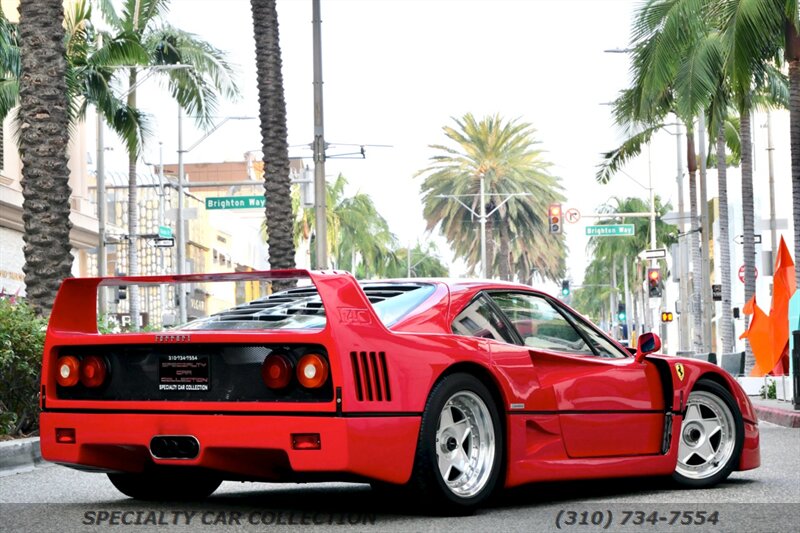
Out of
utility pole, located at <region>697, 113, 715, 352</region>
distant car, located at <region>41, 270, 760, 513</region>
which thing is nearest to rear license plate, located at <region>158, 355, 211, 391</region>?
distant car, located at <region>41, 270, 760, 513</region>

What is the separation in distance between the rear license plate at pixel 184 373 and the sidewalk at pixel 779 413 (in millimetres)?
12011

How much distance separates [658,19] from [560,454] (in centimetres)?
1952

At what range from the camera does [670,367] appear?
8.67 m

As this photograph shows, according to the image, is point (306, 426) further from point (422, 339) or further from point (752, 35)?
point (752, 35)

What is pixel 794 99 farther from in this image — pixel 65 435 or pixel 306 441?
pixel 306 441

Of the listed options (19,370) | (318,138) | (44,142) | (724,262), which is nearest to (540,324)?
(19,370)

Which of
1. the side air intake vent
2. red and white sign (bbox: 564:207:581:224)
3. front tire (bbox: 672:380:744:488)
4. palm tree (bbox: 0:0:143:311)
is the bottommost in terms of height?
front tire (bbox: 672:380:744:488)

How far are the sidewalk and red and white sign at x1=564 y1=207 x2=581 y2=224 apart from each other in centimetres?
4262

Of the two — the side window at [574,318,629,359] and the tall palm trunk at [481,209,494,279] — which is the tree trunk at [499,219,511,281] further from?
the side window at [574,318,629,359]

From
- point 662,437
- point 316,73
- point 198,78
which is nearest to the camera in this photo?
point 662,437

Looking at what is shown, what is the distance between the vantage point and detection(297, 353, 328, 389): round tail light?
683 centimetres

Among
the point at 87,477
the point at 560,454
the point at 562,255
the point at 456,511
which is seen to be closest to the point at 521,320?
the point at 560,454

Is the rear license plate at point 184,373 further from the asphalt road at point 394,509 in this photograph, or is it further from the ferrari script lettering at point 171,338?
the asphalt road at point 394,509

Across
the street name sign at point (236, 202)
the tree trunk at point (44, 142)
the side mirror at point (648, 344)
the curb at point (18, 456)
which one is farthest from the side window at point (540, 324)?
the street name sign at point (236, 202)
